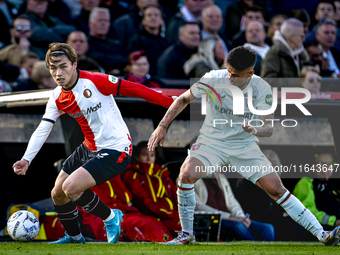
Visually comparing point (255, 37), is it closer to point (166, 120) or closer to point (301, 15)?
point (301, 15)

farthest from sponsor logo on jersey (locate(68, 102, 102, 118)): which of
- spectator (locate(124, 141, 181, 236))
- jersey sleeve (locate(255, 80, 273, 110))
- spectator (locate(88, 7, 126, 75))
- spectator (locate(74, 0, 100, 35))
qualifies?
spectator (locate(74, 0, 100, 35))

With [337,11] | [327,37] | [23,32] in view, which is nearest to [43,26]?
[23,32]

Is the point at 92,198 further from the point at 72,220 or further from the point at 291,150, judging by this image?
the point at 291,150

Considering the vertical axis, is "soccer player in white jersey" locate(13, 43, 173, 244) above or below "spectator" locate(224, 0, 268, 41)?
below

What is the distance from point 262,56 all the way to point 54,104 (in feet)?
14.3

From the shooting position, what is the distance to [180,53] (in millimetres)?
8703

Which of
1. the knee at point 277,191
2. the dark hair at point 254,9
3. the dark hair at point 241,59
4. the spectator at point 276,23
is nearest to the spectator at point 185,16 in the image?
the dark hair at point 254,9

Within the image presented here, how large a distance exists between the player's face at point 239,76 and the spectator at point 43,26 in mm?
4632

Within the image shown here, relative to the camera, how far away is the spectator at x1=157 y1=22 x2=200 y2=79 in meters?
8.57

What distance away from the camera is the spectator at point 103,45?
8.75m

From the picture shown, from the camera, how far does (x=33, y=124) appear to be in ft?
22.1

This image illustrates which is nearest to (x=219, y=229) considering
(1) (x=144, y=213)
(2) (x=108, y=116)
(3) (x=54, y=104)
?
(1) (x=144, y=213)

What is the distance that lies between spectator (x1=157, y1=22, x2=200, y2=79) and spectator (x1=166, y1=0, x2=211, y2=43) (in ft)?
2.46

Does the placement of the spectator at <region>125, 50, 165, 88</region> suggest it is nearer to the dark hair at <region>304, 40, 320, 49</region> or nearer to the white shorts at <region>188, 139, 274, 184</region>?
the white shorts at <region>188, 139, 274, 184</region>
